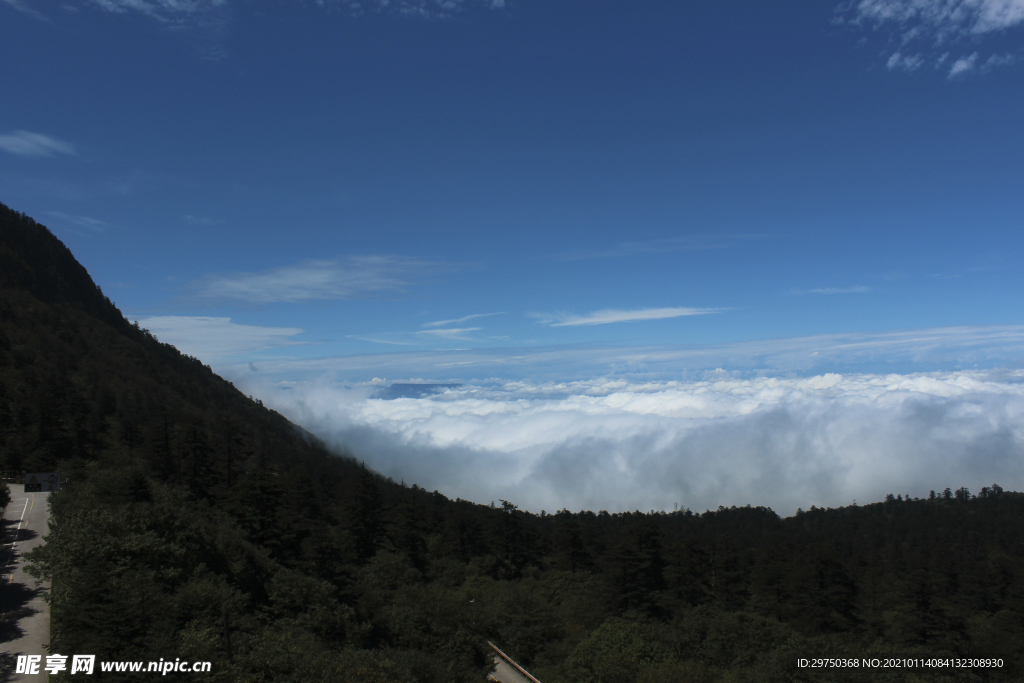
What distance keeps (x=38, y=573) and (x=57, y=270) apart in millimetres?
179877

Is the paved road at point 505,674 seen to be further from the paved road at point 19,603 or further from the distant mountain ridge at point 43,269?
the distant mountain ridge at point 43,269

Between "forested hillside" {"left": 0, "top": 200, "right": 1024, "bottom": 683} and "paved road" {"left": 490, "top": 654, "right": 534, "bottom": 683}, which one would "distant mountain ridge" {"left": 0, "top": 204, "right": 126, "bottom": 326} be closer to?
"forested hillside" {"left": 0, "top": 200, "right": 1024, "bottom": 683}

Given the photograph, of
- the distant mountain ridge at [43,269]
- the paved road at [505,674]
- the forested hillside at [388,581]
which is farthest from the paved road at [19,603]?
the distant mountain ridge at [43,269]

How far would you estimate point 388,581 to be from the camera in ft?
173

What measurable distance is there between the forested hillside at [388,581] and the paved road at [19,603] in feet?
5.74

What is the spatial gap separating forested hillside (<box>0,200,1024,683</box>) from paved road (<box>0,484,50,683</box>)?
1750 millimetres

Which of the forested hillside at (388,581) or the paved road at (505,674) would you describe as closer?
the forested hillside at (388,581)

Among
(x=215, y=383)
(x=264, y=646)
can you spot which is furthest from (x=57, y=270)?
(x=264, y=646)

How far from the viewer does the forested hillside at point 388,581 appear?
23.4m

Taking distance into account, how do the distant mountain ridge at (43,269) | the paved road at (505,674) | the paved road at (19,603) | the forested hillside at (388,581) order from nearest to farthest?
the paved road at (19,603) → the forested hillside at (388,581) → the paved road at (505,674) → the distant mountain ridge at (43,269)

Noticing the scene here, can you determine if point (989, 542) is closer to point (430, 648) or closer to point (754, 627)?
point (754, 627)

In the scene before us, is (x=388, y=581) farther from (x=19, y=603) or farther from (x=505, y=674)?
(x=19, y=603)

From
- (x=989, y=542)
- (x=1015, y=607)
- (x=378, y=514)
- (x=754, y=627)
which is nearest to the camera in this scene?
(x=754, y=627)

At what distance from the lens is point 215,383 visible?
175750 millimetres
